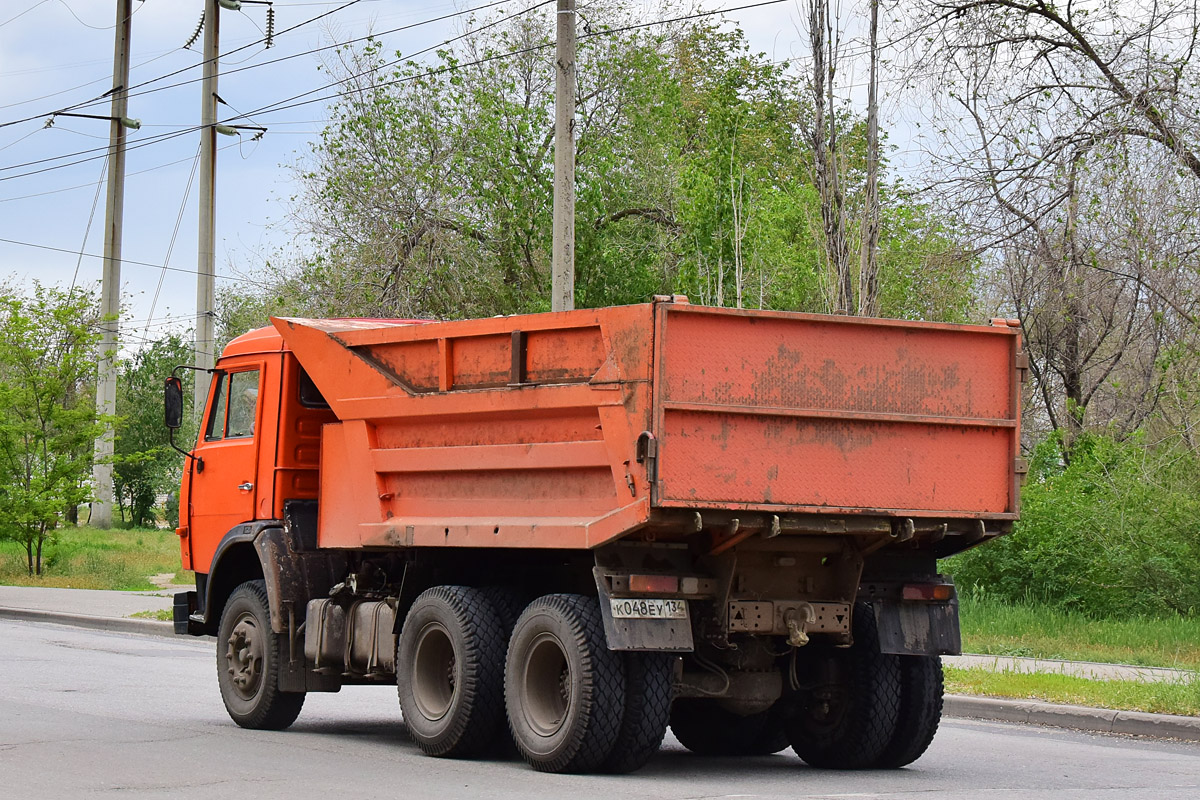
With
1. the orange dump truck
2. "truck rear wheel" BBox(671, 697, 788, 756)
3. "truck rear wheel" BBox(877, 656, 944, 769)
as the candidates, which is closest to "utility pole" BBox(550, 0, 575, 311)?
the orange dump truck

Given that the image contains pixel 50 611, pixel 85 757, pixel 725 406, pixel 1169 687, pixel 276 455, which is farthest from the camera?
pixel 50 611

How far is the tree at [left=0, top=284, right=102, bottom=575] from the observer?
28.7 metres

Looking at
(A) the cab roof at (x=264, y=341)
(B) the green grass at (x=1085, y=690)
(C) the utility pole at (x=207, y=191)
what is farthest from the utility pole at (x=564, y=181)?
(C) the utility pole at (x=207, y=191)

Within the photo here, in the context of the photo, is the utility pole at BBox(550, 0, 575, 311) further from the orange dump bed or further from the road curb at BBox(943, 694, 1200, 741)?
the orange dump bed

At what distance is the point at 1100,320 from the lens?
85.5ft

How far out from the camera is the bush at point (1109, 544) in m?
18.5

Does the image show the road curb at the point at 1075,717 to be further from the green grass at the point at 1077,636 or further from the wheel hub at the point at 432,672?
the wheel hub at the point at 432,672

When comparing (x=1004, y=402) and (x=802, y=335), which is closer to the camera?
(x=802, y=335)

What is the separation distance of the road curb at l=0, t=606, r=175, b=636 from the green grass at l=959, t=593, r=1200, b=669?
10378 millimetres

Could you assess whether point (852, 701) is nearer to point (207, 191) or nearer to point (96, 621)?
point (96, 621)

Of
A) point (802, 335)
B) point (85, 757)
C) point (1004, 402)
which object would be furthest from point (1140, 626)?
point (85, 757)

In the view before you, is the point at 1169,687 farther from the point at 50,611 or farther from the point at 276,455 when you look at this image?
the point at 50,611

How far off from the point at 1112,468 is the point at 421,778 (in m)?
14.4

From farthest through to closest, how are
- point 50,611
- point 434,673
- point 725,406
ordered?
point 50,611
point 434,673
point 725,406
